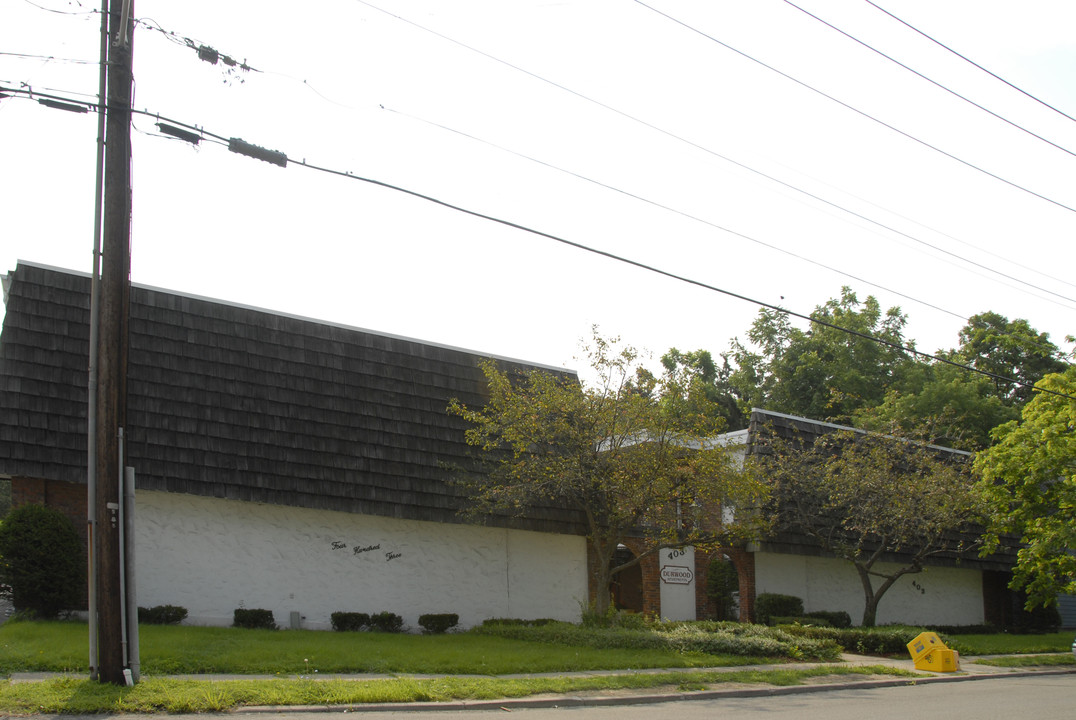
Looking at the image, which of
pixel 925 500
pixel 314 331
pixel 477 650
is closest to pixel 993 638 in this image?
pixel 925 500

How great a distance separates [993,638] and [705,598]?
24.7ft

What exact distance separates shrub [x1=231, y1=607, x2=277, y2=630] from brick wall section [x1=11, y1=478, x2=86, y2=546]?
293 centimetres

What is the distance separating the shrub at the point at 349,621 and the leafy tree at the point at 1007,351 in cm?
3701

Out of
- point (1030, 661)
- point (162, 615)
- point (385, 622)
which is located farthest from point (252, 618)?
point (1030, 661)

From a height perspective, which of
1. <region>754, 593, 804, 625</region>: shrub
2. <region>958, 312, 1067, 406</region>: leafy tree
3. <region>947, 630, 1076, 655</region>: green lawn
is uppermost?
<region>958, 312, 1067, 406</region>: leafy tree

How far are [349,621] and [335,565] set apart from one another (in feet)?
3.75

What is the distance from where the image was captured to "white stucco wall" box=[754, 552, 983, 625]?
23.8 meters

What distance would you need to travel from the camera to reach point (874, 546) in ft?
79.6

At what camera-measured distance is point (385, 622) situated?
59.2ft

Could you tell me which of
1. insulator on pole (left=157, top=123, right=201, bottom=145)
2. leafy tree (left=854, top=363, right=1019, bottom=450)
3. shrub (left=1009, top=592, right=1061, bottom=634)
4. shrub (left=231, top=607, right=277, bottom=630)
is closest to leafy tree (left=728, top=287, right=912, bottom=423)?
leafy tree (left=854, top=363, right=1019, bottom=450)

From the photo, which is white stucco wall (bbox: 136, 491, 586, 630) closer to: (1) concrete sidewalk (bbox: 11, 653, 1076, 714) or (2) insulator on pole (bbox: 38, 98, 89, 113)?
(1) concrete sidewalk (bbox: 11, 653, 1076, 714)

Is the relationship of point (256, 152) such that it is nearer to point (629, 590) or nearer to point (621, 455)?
point (621, 455)

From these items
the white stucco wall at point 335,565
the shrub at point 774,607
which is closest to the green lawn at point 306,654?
A: the white stucco wall at point 335,565

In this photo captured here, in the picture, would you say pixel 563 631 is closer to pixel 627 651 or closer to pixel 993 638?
pixel 627 651
